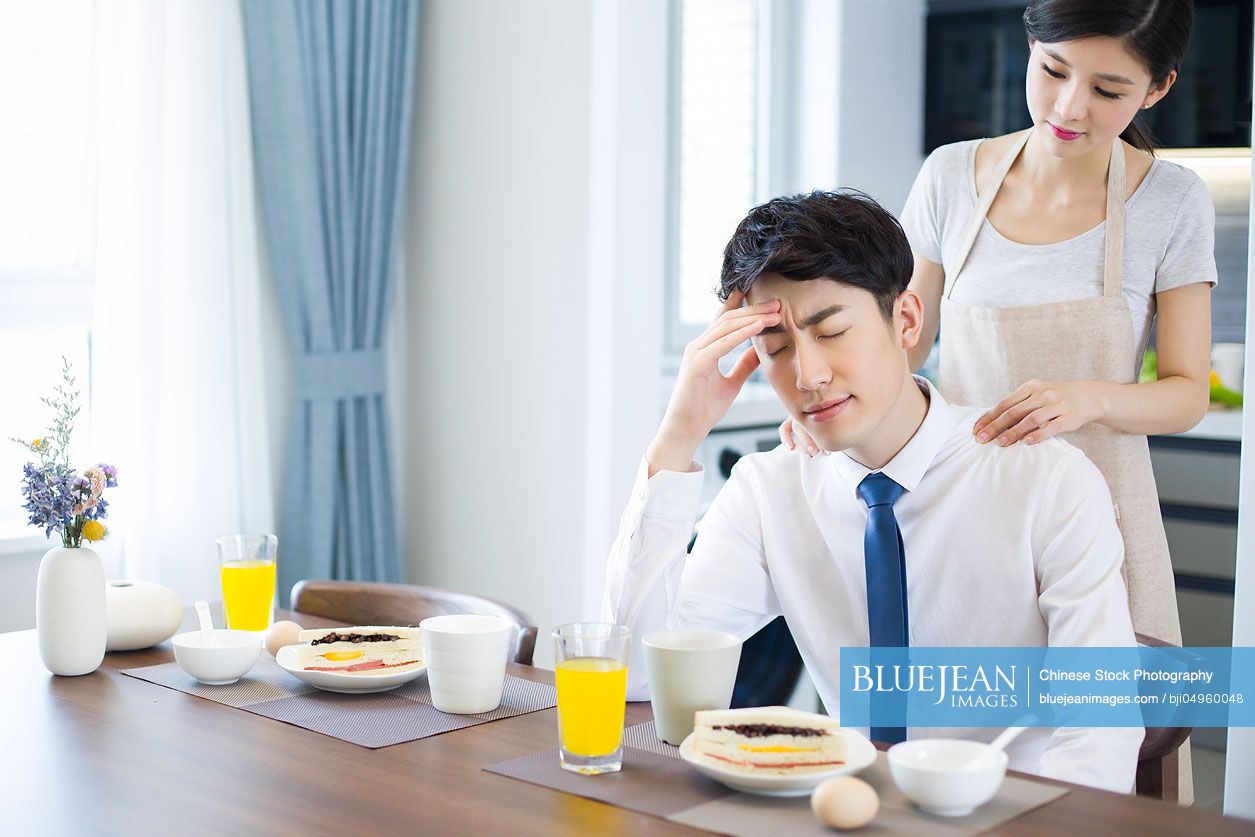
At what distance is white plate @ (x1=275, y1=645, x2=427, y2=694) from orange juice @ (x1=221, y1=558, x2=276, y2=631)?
24 centimetres

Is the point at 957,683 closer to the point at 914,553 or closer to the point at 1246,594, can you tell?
the point at 914,553

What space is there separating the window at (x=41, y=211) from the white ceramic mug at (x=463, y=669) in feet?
5.14

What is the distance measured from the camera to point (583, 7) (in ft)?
9.43

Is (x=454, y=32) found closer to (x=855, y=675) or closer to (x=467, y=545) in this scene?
(x=467, y=545)

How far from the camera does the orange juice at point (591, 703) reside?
116 cm

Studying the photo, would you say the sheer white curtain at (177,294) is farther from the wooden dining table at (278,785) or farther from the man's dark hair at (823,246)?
the man's dark hair at (823,246)

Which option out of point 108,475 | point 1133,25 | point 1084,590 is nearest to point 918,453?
point 1084,590

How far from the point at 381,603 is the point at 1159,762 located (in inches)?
42.5

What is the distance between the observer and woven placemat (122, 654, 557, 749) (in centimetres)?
129

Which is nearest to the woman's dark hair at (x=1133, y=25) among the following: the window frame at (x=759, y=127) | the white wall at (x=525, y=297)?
the white wall at (x=525, y=297)

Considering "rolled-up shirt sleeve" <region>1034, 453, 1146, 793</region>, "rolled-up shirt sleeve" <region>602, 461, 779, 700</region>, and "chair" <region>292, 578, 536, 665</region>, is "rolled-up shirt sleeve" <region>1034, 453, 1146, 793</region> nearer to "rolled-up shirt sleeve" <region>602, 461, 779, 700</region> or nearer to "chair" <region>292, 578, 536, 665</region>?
"rolled-up shirt sleeve" <region>602, 461, 779, 700</region>

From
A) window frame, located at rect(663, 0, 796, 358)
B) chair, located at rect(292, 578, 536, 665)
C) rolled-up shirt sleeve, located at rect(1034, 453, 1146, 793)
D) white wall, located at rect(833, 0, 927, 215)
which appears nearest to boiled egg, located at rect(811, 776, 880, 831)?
rolled-up shirt sleeve, located at rect(1034, 453, 1146, 793)

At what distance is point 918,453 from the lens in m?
1.51

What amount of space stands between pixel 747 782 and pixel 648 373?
191 cm
